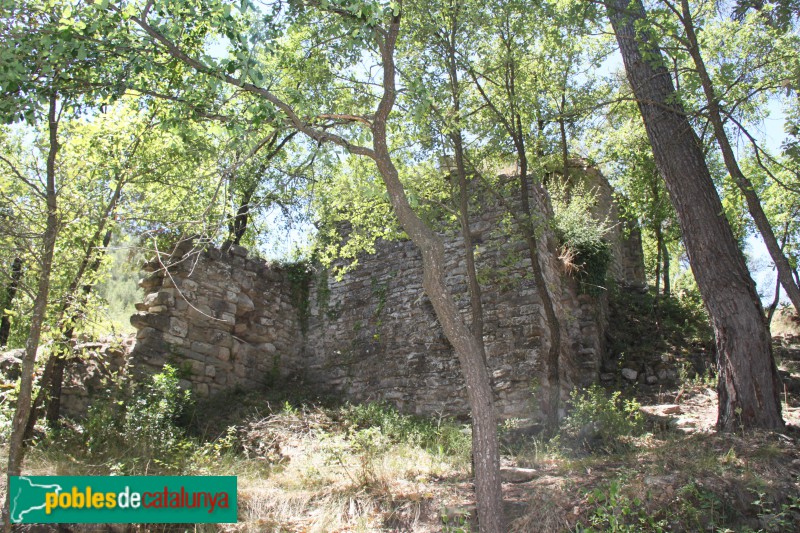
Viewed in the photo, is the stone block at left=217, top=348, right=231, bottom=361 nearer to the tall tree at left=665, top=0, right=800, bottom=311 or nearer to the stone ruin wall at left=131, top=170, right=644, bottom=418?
the stone ruin wall at left=131, top=170, right=644, bottom=418

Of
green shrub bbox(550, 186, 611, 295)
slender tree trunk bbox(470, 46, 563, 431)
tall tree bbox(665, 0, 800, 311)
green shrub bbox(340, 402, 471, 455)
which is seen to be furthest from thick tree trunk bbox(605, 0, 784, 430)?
green shrub bbox(550, 186, 611, 295)

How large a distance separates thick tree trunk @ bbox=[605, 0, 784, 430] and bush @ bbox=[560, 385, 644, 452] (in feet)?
3.19

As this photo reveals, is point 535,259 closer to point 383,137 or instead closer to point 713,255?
point 713,255

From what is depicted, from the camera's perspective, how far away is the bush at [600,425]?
7.11 metres

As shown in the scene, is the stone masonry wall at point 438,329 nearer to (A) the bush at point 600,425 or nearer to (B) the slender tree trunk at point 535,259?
(B) the slender tree trunk at point 535,259

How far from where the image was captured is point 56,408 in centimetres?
742

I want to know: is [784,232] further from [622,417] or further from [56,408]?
[56,408]

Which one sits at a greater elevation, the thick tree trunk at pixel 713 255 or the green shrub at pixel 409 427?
the thick tree trunk at pixel 713 255

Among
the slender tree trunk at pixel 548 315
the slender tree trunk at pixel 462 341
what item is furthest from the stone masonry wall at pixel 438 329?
the slender tree trunk at pixel 462 341

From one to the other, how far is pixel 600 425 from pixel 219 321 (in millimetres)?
5383

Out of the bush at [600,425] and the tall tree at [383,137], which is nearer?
the tall tree at [383,137]

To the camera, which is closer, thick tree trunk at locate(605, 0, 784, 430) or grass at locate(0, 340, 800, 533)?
grass at locate(0, 340, 800, 533)

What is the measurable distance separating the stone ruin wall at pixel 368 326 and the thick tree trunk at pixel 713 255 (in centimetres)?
226

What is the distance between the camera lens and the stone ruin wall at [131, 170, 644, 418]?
338 inches
